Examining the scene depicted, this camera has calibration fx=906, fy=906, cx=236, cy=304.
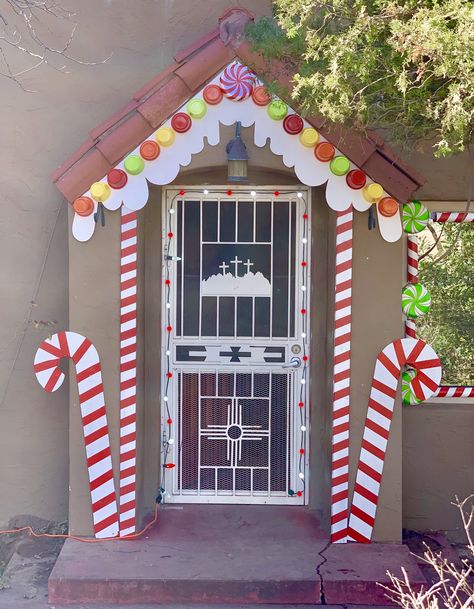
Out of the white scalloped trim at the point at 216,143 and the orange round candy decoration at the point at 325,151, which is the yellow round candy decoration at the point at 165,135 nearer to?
the white scalloped trim at the point at 216,143

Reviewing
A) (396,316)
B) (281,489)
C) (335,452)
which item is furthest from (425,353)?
(281,489)

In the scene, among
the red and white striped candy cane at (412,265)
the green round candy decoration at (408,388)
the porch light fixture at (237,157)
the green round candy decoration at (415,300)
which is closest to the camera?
the porch light fixture at (237,157)

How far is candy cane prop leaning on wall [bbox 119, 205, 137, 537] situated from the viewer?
6.97 metres

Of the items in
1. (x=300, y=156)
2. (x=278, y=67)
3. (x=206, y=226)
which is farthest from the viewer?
(x=206, y=226)

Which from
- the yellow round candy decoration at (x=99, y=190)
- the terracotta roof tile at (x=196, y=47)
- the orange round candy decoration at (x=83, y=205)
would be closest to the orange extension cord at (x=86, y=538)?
the orange round candy decoration at (x=83, y=205)

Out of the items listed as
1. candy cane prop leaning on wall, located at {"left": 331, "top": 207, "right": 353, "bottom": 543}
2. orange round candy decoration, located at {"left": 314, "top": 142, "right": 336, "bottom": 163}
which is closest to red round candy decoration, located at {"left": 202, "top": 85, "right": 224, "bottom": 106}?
orange round candy decoration, located at {"left": 314, "top": 142, "right": 336, "bottom": 163}

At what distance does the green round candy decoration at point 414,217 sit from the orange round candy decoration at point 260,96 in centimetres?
156

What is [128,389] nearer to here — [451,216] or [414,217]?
[414,217]

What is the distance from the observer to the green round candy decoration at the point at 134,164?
267 inches

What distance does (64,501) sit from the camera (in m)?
7.64

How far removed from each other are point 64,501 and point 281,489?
6.02 ft

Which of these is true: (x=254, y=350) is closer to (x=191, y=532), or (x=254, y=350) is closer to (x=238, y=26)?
(x=191, y=532)

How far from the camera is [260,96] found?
22.2ft

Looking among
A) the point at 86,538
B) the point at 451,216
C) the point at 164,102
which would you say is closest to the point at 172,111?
the point at 164,102
